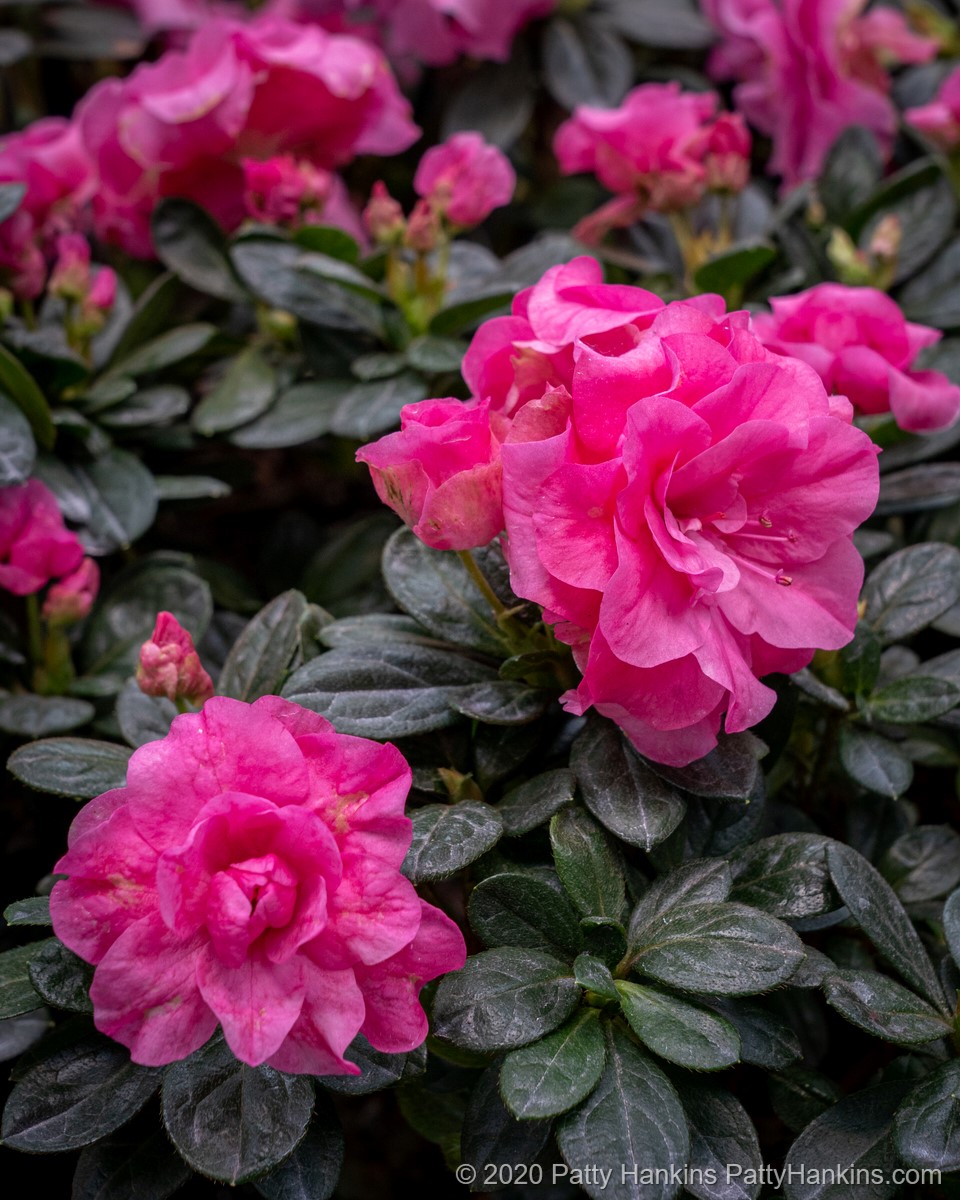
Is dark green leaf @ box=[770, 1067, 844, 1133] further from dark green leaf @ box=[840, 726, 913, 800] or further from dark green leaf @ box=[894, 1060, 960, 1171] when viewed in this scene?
dark green leaf @ box=[840, 726, 913, 800]

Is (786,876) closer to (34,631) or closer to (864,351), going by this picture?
(864,351)

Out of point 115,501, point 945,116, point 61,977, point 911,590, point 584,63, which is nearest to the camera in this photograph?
point 61,977

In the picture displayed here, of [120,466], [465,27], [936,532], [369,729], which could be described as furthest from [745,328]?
[465,27]

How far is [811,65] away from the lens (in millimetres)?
1491

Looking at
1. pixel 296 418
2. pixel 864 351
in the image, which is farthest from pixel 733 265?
pixel 296 418

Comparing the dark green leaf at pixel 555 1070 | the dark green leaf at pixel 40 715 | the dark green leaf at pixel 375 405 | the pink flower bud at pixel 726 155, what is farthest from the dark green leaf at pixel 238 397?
the dark green leaf at pixel 555 1070

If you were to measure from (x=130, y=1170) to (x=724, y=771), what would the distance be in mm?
514

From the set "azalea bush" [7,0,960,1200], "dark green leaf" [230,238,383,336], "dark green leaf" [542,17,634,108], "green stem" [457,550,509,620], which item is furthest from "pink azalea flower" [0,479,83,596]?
"dark green leaf" [542,17,634,108]

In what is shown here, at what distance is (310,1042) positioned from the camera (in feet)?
2.22

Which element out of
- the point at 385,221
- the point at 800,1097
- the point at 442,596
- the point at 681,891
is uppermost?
the point at 385,221

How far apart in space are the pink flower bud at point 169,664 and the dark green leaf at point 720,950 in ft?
1.25

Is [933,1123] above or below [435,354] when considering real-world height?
below

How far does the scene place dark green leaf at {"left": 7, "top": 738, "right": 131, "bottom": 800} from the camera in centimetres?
85

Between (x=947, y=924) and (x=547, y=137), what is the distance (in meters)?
1.52
